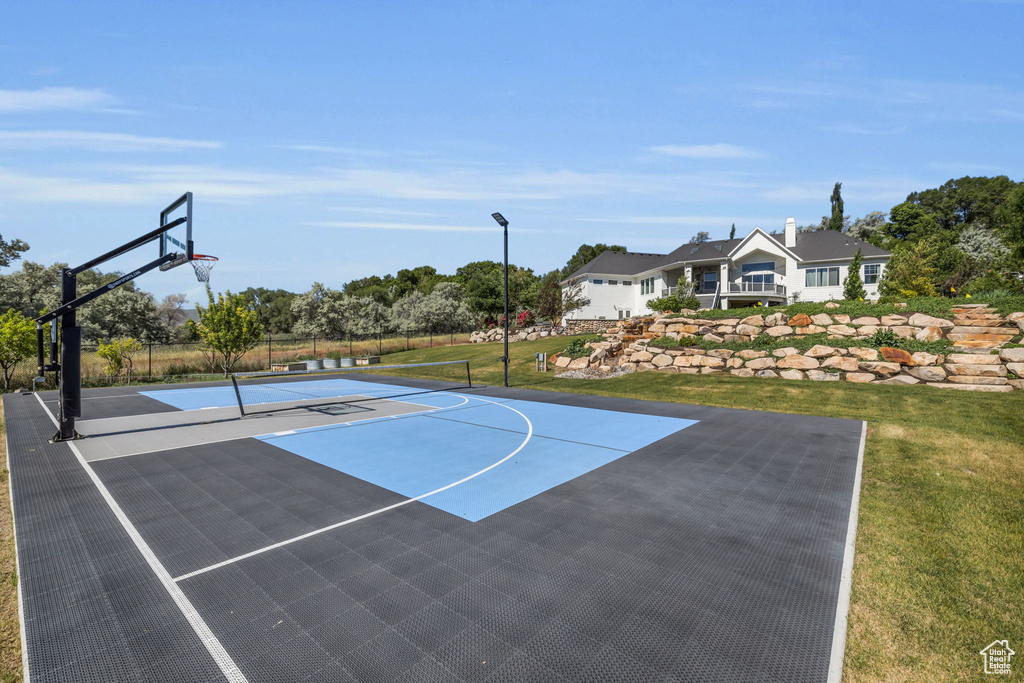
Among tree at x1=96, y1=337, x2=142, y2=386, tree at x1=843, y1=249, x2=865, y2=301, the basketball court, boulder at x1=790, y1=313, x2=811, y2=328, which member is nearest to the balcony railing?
tree at x1=843, y1=249, x2=865, y2=301

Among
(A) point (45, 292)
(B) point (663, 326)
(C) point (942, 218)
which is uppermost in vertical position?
(C) point (942, 218)

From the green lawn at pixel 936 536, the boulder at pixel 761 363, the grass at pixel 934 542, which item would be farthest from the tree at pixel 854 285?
the grass at pixel 934 542

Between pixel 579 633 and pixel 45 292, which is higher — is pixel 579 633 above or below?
below

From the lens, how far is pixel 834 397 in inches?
610

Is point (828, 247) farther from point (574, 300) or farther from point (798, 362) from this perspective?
point (798, 362)

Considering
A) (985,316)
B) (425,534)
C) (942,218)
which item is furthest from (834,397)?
(942,218)

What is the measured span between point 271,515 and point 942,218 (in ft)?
277

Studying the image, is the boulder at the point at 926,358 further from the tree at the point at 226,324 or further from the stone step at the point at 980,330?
the tree at the point at 226,324

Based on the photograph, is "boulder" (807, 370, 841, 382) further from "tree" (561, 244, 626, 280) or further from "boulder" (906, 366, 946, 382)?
"tree" (561, 244, 626, 280)

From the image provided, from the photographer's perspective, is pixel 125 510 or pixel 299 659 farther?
pixel 125 510

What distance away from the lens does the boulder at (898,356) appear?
17375mm

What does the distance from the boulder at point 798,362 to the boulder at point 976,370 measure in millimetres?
4054

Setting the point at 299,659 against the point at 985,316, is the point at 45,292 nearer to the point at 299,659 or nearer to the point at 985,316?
the point at 299,659

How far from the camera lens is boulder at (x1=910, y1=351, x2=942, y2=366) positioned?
17.0 meters
